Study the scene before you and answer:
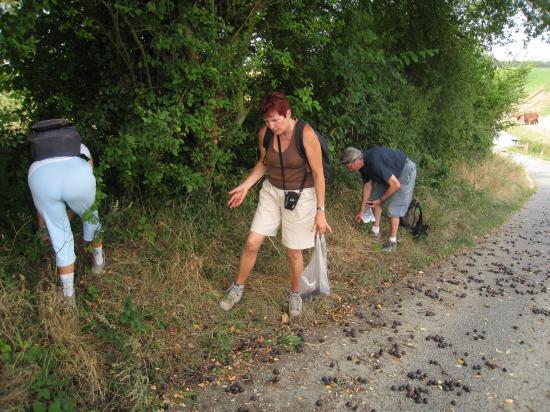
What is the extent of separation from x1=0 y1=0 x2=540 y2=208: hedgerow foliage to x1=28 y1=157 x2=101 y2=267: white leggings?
409mm

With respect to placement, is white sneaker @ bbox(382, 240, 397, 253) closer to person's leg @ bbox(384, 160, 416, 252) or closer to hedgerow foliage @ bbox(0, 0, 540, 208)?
person's leg @ bbox(384, 160, 416, 252)

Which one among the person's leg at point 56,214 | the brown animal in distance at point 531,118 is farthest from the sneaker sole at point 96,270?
the brown animal in distance at point 531,118

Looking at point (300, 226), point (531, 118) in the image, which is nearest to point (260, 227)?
point (300, 226)

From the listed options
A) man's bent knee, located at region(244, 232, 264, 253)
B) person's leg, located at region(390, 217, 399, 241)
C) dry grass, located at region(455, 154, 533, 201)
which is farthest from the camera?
dry grass, located at region(455, 154, 533, 201)

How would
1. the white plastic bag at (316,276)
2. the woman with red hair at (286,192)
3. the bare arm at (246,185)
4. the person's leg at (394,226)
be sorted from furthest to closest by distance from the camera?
the person's leg at (394,226) < the white plastic bag at (316,276) < the bare arm at (246,185) < the woman with red hair at (286,192)

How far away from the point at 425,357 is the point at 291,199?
179cm

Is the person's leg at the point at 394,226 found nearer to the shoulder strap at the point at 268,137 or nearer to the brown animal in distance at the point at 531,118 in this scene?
the shoulder strap at the point at 268,137

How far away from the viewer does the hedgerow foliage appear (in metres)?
4.04

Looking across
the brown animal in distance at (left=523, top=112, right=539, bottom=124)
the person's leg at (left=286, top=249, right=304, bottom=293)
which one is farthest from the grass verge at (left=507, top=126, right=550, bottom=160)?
the person's leg at (left=286, top=249, right=304, bottom=293)

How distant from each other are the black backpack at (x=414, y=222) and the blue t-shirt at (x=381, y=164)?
980mm

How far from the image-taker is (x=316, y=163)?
3.98 metres

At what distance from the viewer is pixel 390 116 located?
290 inches

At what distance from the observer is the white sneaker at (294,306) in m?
4.47

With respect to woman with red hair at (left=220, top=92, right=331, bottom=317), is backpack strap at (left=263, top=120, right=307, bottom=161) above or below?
above
